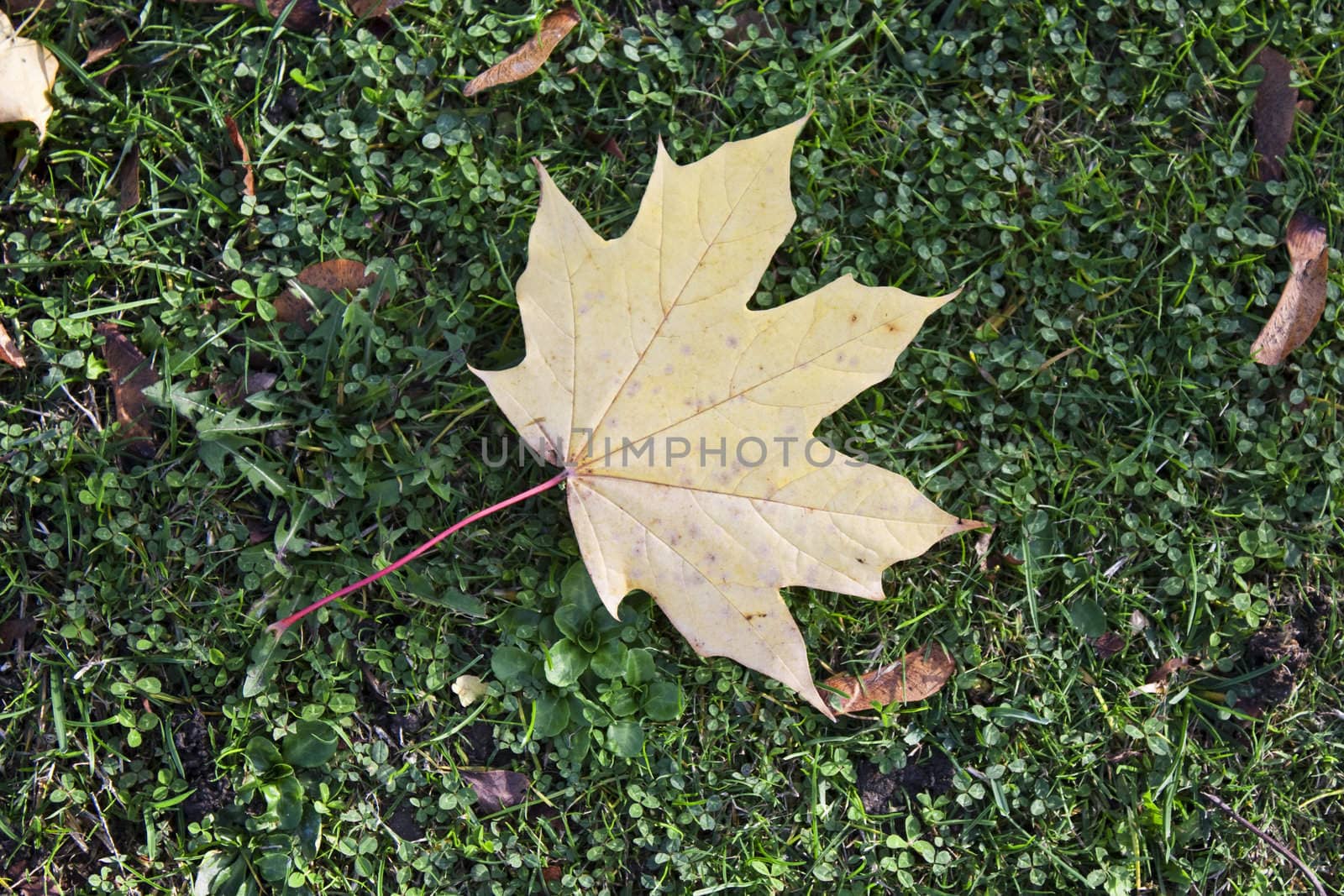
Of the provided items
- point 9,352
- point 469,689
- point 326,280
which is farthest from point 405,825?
point 9,352

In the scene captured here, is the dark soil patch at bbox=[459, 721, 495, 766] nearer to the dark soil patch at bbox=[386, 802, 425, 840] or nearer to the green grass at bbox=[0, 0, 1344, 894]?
the green grass at bbox=[0, 0, 1344, 894]

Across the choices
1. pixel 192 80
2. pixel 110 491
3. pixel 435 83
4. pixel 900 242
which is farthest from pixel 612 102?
pixel 110 491

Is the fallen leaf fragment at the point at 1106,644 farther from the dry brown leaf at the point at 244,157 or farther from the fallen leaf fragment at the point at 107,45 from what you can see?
the fallen leaf fragment at the point at 107,45

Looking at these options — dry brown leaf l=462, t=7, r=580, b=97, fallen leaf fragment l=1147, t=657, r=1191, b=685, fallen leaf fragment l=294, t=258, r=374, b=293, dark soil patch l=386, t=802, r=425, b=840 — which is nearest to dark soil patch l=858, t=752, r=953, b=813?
fallen leaf fragment l=1147, t=657, r=1191, b=685

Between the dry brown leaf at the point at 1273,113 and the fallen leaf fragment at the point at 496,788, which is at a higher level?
the dry brown leaf at the point at 1273,113

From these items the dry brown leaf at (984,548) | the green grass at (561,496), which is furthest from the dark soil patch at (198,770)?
the dry brown leaf at (984,548)

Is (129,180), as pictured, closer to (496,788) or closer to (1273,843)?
(496,788)

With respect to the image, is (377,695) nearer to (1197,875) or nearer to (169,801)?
(169,801)
